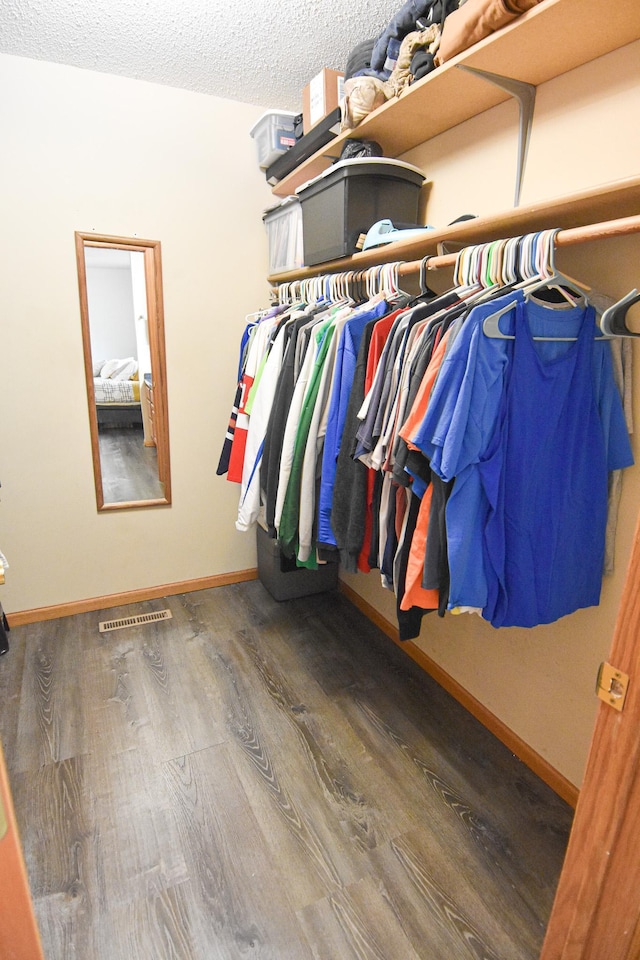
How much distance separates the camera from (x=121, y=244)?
2.48 m

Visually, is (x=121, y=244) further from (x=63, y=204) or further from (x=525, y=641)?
(x=525, y=641)

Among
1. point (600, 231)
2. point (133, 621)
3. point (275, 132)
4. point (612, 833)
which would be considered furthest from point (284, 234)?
point (612, 833)

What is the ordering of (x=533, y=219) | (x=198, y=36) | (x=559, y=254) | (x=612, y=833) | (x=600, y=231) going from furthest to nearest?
(x=198, y=36) < (x=559, y=254) < (x=533, y=219) < (x=600, y=231) < (x=612, y=833)

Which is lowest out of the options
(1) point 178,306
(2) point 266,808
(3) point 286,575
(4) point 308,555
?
(2) point 266,808

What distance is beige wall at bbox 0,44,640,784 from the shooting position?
1632mm

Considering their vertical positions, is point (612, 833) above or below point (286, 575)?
above

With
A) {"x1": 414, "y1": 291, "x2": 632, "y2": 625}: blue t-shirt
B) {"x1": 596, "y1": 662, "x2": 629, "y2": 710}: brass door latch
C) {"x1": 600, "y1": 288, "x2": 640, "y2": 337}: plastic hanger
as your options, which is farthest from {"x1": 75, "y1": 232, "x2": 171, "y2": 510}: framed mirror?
{"x1": 596, "y1": 662, "x2": 629, "y2": 710}: brass door latch

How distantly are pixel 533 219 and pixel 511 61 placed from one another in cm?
47

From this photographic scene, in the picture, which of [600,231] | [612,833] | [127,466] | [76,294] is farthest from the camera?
[127,466]

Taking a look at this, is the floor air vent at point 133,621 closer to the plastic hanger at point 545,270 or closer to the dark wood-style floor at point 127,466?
the dark wood-style floor at point 127,466

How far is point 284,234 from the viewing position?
99.3 inches

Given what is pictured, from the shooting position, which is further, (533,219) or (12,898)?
(533,219)

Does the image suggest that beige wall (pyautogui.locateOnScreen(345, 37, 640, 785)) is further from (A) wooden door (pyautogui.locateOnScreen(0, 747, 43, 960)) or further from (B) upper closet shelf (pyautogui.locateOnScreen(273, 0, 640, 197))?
(A) wooden door (pyautogui.locateOnScreen(0, 747, 43, 960))

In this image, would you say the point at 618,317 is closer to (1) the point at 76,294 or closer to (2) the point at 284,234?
(2) the point at 284,234
